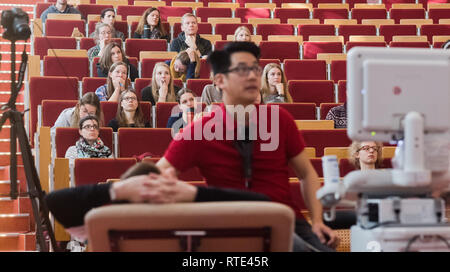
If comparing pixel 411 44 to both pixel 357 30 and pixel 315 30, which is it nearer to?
pixel 357 30

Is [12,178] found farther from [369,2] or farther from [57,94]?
[369,2]

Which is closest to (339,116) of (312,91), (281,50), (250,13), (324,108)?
(324,108)

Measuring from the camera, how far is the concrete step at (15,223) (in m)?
3.09

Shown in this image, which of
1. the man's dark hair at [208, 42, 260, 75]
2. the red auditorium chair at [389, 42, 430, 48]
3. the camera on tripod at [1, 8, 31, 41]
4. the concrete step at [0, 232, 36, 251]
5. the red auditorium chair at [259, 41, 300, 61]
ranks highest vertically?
the red auditorium chair at [389, 42, 430, 48]

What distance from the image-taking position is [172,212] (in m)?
1.07

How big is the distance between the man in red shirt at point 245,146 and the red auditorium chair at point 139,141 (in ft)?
5.02

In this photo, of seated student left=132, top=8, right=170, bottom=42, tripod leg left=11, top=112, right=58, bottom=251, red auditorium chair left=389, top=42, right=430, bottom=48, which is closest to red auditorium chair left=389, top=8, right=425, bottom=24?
red auditorium chair left=389, top=42, right=430, bottom=48

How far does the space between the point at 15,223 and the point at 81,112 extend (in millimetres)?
583

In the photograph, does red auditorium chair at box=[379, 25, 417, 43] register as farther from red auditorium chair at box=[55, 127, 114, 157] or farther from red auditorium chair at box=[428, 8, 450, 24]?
red auditorium chair at box=[55, 127, 114, 157]

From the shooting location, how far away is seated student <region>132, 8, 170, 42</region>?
15.5 ft

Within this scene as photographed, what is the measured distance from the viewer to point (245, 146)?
5.18ft

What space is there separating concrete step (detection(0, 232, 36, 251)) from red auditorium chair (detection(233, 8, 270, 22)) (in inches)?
119

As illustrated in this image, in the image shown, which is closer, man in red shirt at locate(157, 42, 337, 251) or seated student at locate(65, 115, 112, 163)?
man in red shirt at locate(157, 42, 337, 251)

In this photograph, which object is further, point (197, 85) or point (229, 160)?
point (197, 85)
